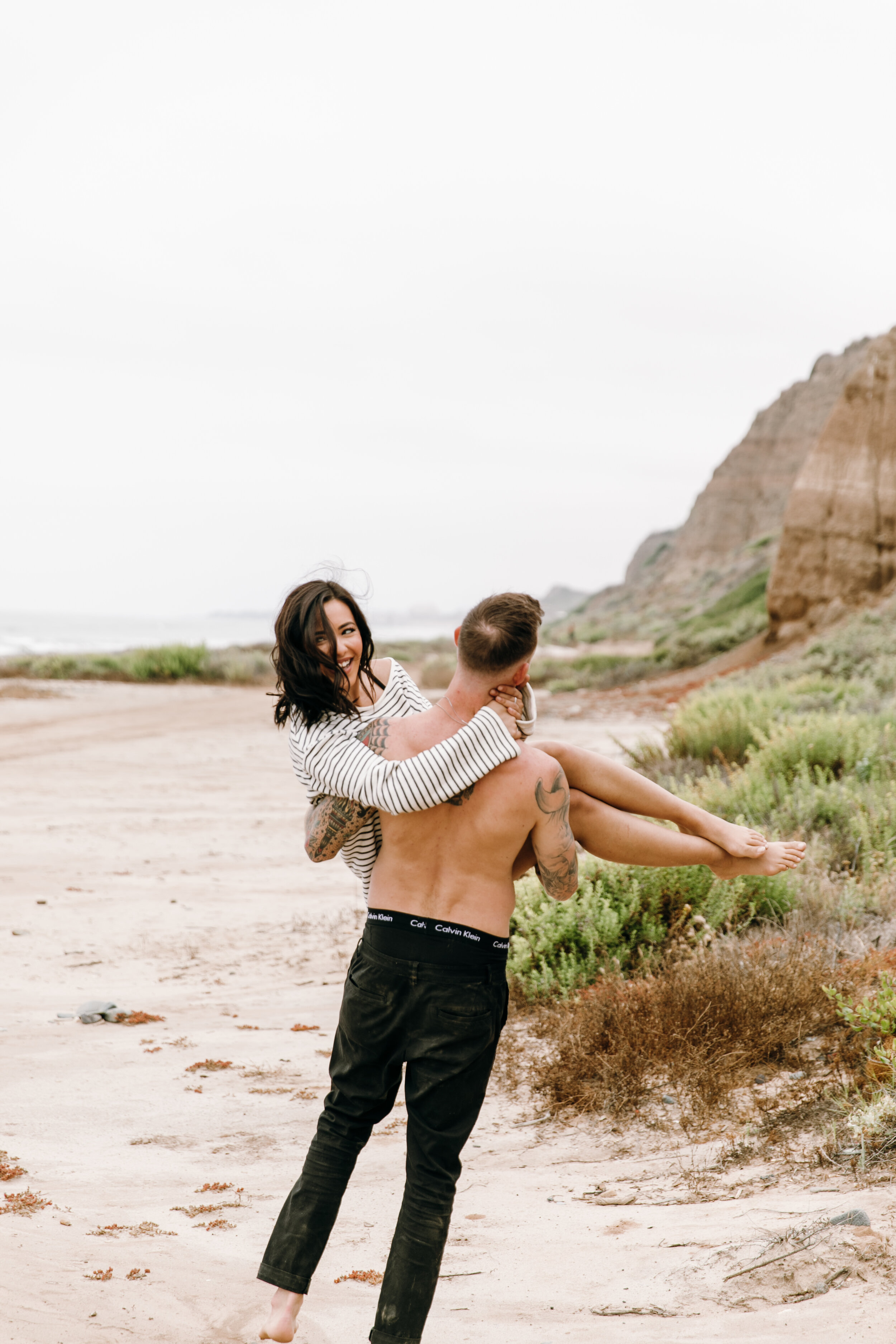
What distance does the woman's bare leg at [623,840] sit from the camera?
289 centimetres

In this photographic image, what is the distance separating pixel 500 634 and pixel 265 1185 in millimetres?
2303

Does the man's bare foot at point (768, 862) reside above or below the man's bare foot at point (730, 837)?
below

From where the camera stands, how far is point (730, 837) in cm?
307

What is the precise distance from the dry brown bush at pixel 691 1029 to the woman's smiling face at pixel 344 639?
2042 millimetres

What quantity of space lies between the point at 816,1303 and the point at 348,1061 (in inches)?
50.5

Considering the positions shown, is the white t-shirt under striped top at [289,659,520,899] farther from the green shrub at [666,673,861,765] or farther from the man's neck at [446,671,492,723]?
the green shrub at [666,673,861,765]

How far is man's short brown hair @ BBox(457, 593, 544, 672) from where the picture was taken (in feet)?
8.12

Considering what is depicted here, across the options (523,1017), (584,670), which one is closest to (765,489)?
(584,670)

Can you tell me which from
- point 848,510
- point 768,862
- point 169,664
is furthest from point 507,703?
point 169,664

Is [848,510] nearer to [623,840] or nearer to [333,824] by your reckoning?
[623,840]

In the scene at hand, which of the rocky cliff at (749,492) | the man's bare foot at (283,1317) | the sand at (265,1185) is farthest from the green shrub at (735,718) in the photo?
the rocky cliff at (749,492)

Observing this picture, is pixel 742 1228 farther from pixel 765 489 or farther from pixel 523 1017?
pixel 765 489

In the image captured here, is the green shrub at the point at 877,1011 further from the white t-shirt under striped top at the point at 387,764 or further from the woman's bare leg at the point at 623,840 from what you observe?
the white t-shirt under striped top at the point at 387,764

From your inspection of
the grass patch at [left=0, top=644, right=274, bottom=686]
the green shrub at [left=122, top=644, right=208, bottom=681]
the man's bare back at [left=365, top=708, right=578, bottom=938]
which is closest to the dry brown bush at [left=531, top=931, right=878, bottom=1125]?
the man's bare back at [left=365, top=708, right=578, bottom=938]
